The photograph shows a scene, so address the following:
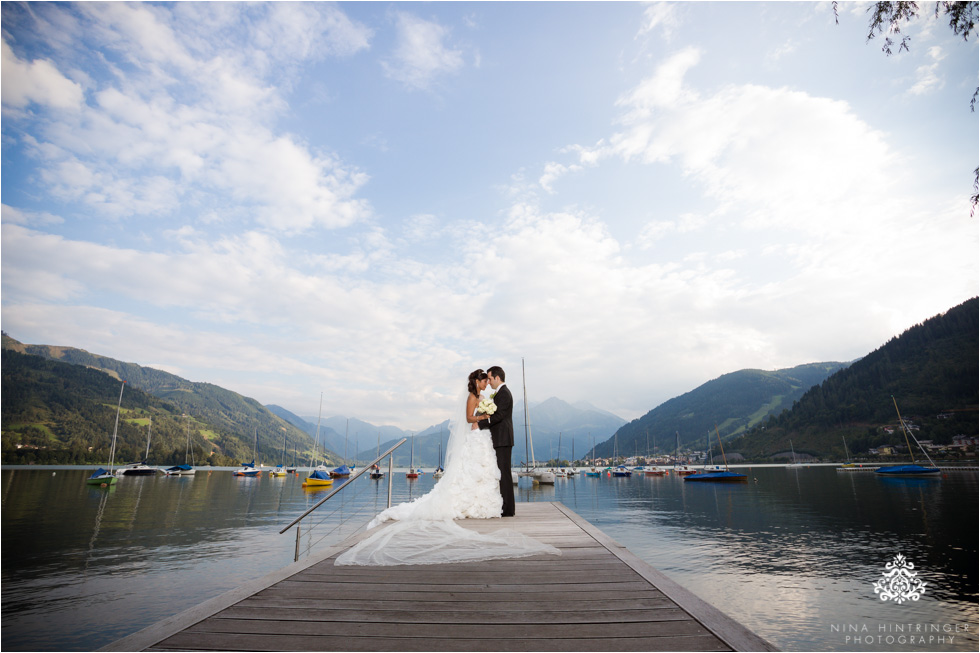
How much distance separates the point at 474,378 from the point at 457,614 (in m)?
6.16

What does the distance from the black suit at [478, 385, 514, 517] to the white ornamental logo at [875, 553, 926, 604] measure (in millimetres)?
14764

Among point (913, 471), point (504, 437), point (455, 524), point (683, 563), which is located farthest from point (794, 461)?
point (455, 524)

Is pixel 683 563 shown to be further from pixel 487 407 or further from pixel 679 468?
pixel 679 468

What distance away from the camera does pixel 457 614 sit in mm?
3406

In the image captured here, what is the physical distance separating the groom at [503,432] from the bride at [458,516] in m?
0.13

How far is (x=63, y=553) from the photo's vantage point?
20.5 metres

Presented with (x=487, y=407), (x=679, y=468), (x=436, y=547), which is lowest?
(x=679, y=468)

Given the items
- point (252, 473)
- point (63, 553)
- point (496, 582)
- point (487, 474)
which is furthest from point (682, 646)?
point (252, 473)

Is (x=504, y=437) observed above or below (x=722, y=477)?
above

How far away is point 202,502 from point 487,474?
49.0 m

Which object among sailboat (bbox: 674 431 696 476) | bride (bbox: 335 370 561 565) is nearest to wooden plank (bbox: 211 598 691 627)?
bride (bbox: 335 370 561 565)

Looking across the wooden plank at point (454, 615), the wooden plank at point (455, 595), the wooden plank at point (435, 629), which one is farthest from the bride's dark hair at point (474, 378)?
the wooden plank at point (435, 629)

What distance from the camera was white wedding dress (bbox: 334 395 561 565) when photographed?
5.29 m

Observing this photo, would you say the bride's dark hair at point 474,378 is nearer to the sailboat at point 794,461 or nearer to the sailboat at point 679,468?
the sailboat at point 679,468
